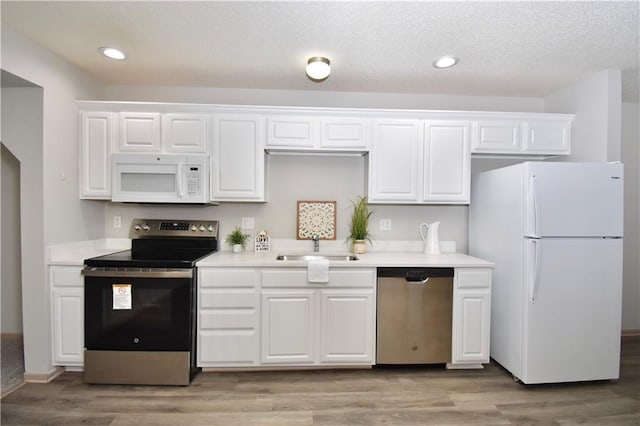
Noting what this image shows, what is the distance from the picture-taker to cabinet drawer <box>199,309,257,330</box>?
2.34 m

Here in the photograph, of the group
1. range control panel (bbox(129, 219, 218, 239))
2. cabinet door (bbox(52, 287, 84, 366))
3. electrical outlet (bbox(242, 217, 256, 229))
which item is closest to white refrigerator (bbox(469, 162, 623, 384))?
electrical outlet (bbox(242, 217, 256, 229))

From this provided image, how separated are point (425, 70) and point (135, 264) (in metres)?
2.78

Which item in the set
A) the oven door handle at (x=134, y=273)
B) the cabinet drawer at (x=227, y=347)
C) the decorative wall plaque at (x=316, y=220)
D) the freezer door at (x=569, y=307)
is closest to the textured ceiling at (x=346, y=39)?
the decorative wall plaque at (x=316, y=220)

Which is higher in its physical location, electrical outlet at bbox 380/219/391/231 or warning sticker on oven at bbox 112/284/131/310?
electrical outlet at bbox 380/219/391/231

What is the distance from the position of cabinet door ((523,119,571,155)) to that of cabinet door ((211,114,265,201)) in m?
2.42

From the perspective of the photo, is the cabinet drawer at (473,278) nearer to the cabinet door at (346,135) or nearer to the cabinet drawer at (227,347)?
the cabinet door at (346,135)

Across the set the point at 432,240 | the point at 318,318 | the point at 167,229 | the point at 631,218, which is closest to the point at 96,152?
the point at 167,229

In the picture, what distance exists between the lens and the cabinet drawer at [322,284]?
2375 mm

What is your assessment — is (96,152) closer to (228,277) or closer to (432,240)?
(228,277)

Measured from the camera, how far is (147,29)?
6.52 ft

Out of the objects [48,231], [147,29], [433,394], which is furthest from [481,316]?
[48,231]

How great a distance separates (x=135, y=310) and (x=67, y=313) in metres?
0.60

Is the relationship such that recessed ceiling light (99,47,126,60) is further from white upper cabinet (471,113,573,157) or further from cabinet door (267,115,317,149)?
white upper cabinet (471,113,573,157)

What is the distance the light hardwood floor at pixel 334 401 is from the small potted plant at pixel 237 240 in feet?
3.49
